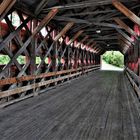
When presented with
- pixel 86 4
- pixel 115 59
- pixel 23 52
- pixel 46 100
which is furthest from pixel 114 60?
pixel 46 100

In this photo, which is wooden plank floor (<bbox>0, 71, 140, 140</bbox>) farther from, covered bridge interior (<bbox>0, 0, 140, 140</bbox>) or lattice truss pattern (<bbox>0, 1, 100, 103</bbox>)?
lattice truss pattern (<bbox>0, 1, 100, 103</bbox>)

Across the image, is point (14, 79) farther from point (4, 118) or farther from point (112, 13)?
point (112, 13)

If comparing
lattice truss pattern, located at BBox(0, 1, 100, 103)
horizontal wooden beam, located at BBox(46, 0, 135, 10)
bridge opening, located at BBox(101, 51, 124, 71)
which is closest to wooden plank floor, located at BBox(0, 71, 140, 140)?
lattice truss pattern, located at BBox(0, 1, 100, 103)

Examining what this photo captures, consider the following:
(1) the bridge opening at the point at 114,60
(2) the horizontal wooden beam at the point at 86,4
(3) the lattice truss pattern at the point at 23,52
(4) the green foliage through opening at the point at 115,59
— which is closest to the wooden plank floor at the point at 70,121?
(3) the lattice truss pattern at the point at 23,52

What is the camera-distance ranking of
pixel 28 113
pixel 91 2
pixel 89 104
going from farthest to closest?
pixel 91 2, pixel 89 104, pixel 28 113

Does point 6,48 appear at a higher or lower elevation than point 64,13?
lower

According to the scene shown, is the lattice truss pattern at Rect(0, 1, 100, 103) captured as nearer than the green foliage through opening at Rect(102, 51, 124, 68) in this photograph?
Yes

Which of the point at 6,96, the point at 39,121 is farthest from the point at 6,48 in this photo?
the point at 39,121

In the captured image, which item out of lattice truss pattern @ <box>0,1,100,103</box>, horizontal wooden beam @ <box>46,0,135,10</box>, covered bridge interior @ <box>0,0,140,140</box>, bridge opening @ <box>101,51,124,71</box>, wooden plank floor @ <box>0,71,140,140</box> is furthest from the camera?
bridge opening @ <box>101,51,124,71</box>

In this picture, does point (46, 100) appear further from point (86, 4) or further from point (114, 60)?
point (114, 60)

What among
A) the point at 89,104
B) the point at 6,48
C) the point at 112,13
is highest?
the point at 112,13

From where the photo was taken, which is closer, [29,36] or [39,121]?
[39,121]

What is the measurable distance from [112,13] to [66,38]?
502cm

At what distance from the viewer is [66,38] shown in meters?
14.6
